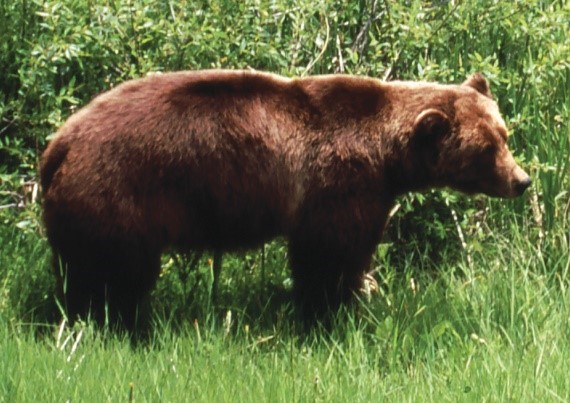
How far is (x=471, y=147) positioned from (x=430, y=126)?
0.86 feet

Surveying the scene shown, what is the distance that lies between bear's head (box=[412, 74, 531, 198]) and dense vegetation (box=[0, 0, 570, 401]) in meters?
0.49

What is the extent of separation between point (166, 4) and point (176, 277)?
169cm

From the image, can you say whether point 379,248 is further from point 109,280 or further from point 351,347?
point 109,280

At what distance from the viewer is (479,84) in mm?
6352

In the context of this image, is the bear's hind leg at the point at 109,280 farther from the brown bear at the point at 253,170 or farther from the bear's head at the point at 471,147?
the bear's head at the point at 471,147

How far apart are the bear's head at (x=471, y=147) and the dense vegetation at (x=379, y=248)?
0.49m

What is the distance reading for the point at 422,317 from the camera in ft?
19.5

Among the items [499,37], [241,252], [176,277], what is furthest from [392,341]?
[499,37]

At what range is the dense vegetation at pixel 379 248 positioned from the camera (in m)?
5.19

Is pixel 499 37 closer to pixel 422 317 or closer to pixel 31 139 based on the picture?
pixel 422 317

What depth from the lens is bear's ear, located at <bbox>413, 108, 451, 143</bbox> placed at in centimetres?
598

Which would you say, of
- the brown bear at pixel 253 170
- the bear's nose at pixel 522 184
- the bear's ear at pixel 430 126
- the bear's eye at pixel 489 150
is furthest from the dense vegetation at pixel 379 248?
the bear's ear at pixel 430 126

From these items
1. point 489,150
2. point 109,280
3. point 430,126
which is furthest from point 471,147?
point 109,280

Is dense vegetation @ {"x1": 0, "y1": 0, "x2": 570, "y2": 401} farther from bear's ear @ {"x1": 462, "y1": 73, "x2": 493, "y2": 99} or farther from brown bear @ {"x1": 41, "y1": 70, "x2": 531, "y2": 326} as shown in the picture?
bear's ear @ {"x1": 462, "y1": 73, "x2": 493, "y2": 99}
